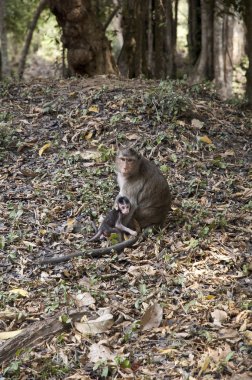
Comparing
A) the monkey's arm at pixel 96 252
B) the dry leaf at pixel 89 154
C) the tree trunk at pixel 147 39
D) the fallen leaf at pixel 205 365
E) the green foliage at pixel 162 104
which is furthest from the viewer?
the tree trunk at pixel 147 39

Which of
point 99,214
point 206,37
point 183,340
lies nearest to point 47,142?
point 99,214

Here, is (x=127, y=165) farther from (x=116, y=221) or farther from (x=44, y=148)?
(x=44, y=148)

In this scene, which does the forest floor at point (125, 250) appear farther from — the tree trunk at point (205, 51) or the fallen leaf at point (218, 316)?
the tree trunk at point (205, 51)

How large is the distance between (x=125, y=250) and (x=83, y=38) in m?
5.90

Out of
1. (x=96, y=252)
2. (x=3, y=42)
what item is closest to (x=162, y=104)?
(x=96, y=252)

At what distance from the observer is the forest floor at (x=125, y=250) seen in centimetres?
481

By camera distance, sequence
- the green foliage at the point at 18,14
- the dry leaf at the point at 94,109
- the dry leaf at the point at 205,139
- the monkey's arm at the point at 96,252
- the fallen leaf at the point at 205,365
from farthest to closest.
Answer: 1. the green foliage at the point at 18,14
2. the dry leaf at the point at 94,109
3. the dry leaf at the point at 205,139
4. the monkey's arm at the point at 96,252
5. the fallen leaf at the point at 205,365

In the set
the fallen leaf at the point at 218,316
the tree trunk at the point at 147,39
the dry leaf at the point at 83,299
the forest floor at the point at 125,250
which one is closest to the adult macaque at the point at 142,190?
the forest floor at the point at 125,250

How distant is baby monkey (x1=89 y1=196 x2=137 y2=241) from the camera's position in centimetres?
660

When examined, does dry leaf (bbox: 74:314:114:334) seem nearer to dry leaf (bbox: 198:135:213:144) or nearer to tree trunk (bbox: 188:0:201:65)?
dry leaf (bbox: 198:135:213:144)

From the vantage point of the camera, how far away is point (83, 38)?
1126 centimetres

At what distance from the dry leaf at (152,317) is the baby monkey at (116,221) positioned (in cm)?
141

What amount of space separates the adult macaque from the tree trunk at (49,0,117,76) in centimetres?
501

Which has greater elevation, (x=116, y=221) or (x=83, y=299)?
(x=116, y=221)
